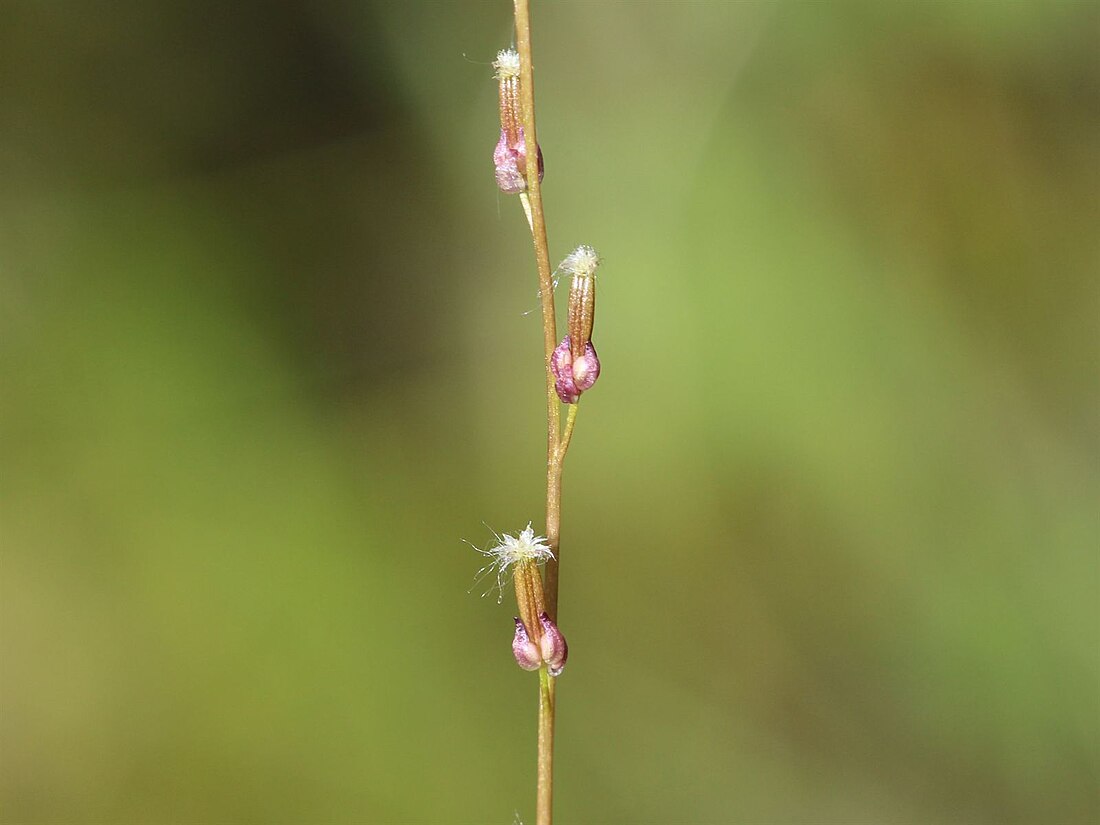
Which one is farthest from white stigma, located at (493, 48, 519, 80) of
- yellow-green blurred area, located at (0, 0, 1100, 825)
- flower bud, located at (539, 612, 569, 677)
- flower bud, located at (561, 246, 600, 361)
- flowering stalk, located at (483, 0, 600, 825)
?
yellow-green blurred area, located at (0, 0, 1100, 825)

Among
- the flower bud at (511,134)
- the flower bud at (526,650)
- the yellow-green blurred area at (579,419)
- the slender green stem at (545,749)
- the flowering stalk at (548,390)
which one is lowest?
the slender green stem at (545,749)

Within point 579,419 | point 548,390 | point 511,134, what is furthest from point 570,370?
point 579,419

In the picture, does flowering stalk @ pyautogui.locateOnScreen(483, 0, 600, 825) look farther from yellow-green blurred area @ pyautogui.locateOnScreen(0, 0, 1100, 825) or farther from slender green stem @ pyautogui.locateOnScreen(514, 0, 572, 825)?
yellow-green blurred area @ pyautogui.locateOnScreen(0, 0, 1100, 825)

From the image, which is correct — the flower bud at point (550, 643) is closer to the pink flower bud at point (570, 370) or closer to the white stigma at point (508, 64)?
the pink flower bud at point (570, 370)

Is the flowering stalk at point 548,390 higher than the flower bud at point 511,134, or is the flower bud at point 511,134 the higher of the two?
the flower bud at point 511,134

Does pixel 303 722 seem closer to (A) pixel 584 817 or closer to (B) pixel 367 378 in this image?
(A) pixel 584 817

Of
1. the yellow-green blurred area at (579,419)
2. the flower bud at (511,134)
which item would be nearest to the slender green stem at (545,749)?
the flower bud at (511,134)

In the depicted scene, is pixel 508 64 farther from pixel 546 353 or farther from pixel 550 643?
pixel 550 643

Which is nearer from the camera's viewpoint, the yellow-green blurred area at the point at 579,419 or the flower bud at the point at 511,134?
the flower bud at the point at 511,134
